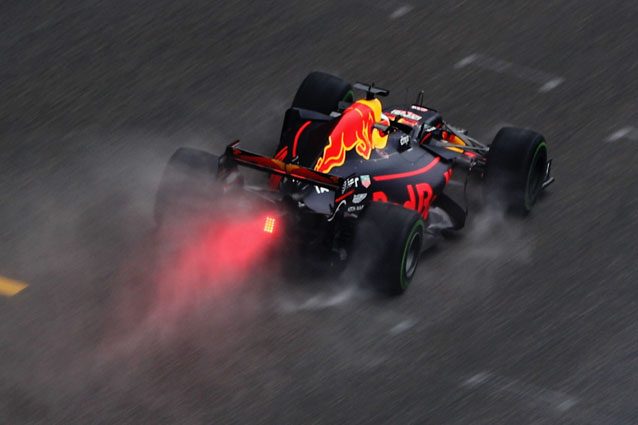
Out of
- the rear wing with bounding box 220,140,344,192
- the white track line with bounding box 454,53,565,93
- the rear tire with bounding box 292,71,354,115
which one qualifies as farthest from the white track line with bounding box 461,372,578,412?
the white track line with bounding box 454,53,565,93

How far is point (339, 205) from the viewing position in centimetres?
1648

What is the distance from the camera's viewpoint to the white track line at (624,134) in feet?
68.4

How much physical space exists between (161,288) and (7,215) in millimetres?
2640

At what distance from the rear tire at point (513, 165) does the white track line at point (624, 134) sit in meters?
2.71

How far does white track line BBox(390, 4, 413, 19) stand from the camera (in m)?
23.9

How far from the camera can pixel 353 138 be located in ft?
57.7

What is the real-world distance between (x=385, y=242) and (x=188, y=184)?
7.22ft

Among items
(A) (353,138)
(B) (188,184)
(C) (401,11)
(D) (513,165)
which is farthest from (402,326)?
(C) (401,11)

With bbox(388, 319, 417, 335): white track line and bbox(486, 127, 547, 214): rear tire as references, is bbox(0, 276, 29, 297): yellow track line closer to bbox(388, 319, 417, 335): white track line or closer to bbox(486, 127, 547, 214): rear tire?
bbox(388, 319, 417, 335): white track line

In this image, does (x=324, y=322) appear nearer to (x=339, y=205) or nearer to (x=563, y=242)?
(x=339, y=205)

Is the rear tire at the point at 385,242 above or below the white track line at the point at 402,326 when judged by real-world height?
above

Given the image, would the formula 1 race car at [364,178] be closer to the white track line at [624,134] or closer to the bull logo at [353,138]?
the bull logo at [353,138]

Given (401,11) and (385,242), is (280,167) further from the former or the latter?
(401,11)

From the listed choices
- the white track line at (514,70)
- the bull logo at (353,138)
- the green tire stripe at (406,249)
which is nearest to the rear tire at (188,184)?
the bull logo at (353,138)
